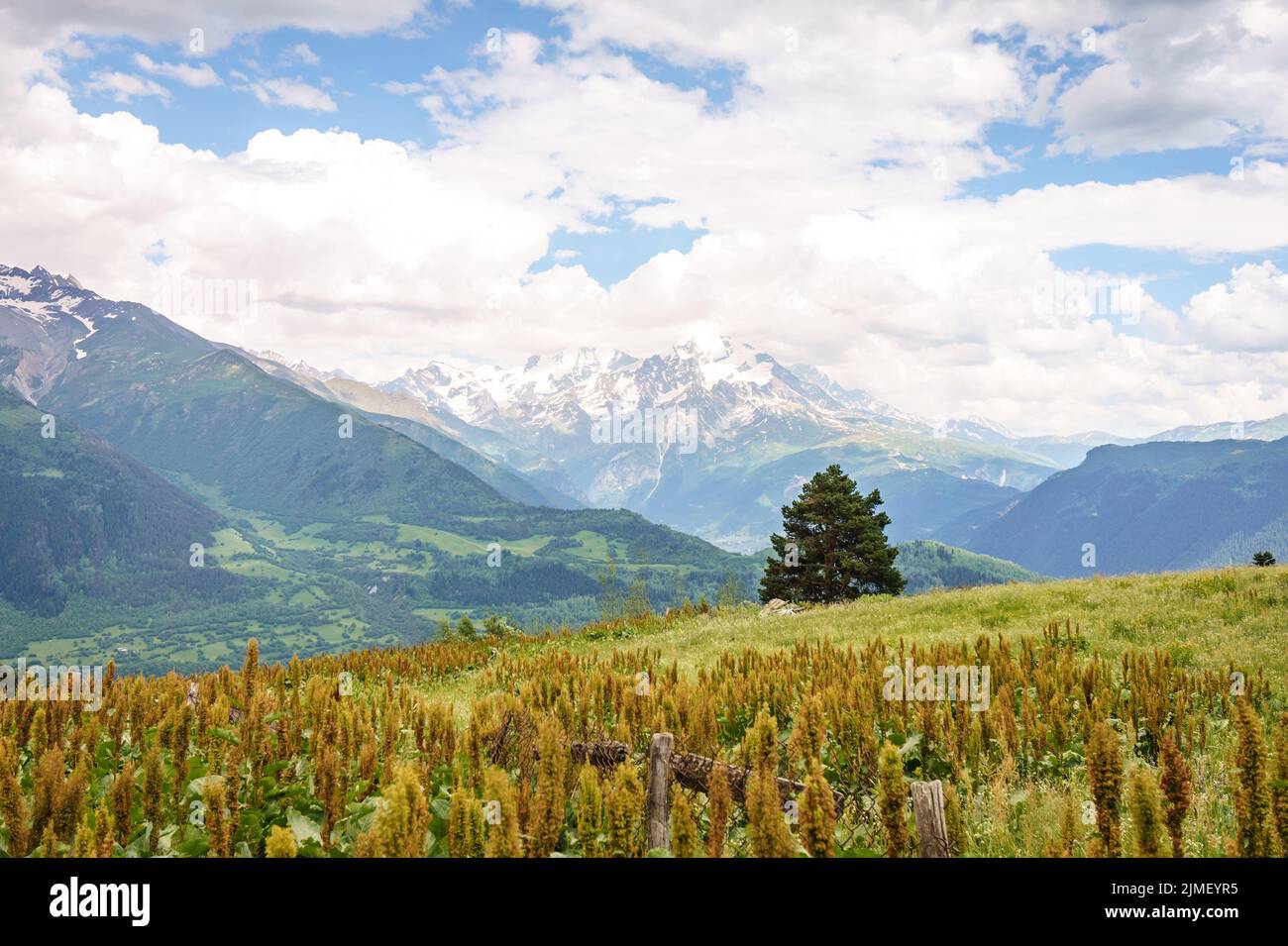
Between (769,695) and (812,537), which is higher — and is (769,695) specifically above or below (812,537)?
below

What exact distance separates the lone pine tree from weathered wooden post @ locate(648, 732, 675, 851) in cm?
3784

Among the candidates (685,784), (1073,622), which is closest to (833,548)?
(1073,622)

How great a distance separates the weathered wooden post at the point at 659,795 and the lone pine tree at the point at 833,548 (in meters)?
37.8

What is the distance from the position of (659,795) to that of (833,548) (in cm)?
4062

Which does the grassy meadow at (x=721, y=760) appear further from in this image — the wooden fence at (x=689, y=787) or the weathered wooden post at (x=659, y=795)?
the weathered wooden post at (x=659, y=795)

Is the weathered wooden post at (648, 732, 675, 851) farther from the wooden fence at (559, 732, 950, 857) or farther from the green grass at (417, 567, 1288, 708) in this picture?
the green grass at (417, 567, 1288, 708)

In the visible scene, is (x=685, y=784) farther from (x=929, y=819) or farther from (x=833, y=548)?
(x=833, y=548)

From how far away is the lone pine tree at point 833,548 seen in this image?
4556 centimetres

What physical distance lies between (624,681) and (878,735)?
14.9ft

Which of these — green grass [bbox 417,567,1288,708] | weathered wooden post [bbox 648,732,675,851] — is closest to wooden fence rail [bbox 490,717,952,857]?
weathered wooden post [bbox 648,732,675,851]

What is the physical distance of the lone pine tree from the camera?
45.6 metres

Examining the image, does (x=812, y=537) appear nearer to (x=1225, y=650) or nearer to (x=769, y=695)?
(x=1225, y=650)
